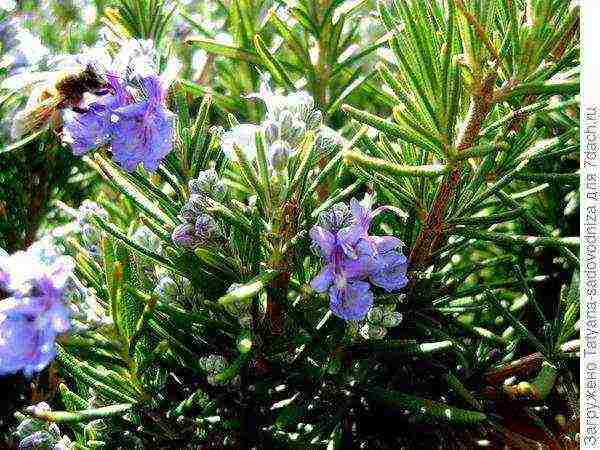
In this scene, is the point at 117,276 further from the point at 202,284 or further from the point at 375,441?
the point at 375,441

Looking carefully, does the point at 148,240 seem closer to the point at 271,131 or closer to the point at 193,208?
the point at 193,208

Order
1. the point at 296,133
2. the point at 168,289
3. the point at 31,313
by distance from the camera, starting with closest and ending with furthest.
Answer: the point at 31,313 < the point at 296,133 < the point at 168,289

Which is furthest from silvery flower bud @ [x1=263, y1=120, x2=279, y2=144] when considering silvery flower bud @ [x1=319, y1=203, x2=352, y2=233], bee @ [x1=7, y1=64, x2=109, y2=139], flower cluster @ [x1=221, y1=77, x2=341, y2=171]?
bee @ [x1=7, y1=64, x2=109, y2=139]

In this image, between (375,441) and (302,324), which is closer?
(302,324)

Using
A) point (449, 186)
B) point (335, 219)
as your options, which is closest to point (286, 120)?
point (335, 219)

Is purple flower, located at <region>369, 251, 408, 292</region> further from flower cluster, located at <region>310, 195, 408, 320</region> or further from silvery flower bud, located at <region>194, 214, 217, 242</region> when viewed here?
silvery flower bud, located at <region>194, 214, 217, 242</region>

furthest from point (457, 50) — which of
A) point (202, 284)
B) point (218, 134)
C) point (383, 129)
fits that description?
point (202, 284)
